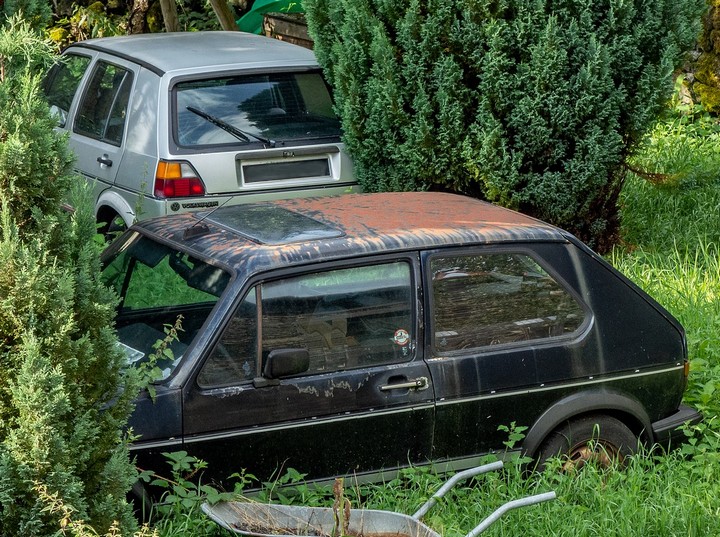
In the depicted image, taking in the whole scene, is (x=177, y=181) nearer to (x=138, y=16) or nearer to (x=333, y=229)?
(x=333, y=229)

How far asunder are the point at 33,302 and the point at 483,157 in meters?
5.09

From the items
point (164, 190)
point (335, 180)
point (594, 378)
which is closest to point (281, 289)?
point (594, 378)

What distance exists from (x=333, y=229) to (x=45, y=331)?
2.11m

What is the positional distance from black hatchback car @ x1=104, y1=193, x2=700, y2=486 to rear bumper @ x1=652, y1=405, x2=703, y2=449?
0.05 ft

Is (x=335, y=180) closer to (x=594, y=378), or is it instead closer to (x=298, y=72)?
(x=298, y=72)

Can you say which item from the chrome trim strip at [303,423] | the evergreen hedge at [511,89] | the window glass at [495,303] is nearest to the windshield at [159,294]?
the chrome trim strip at [303,423]

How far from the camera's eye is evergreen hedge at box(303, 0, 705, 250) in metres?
7.87

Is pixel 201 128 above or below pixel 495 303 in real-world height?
above

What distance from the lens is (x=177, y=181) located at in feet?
26.0

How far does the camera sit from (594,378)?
5488mm

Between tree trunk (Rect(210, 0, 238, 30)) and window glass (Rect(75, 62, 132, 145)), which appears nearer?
window glass (Rect(75, 62, 132, 145))

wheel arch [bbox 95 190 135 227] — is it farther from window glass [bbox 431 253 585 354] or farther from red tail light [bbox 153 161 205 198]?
window glass [bbox 431 253 585 354]

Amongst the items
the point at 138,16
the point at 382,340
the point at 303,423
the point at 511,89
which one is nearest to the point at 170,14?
the point at 138,16

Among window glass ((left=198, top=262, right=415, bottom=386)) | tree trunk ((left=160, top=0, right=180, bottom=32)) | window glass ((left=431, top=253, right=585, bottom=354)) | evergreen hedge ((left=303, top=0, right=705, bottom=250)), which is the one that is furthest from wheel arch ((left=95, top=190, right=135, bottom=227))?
tree trunk ((left=160, top=0, right=180, bottom=32))
